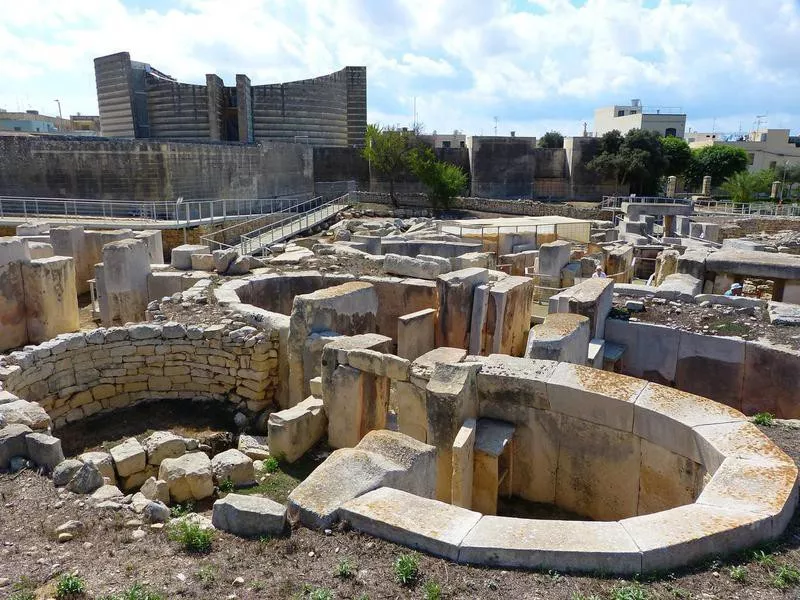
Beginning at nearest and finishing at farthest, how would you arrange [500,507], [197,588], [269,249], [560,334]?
[197,588] < [500,507] < [560,334] < [269,249]

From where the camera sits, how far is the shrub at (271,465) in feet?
21.6

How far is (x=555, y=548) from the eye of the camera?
11.2 ft

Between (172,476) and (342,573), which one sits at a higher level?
(342,573)

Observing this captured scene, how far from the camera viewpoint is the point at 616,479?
543 centimetres

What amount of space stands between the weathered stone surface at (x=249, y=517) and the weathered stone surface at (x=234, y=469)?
203 cm

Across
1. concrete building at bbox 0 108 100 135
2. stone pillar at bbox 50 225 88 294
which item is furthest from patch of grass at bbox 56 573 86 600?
concrete building at bbox 0 108 100 135

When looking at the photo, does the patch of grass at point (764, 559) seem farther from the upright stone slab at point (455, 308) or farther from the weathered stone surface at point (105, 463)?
the upright stone slab at point (455, 308)

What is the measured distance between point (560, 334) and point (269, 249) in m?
10.4

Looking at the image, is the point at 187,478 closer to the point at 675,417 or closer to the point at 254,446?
the point at 254,446

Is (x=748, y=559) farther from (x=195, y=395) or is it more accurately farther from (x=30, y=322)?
(x=30, y=322)

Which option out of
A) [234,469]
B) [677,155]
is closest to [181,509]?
[234,469]

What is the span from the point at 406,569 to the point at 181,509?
2.67m

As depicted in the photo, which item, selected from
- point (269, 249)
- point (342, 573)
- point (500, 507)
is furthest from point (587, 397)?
point (269, 249)

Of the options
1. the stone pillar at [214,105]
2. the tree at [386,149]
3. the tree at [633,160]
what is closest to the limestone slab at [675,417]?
the tree at [386,149]
